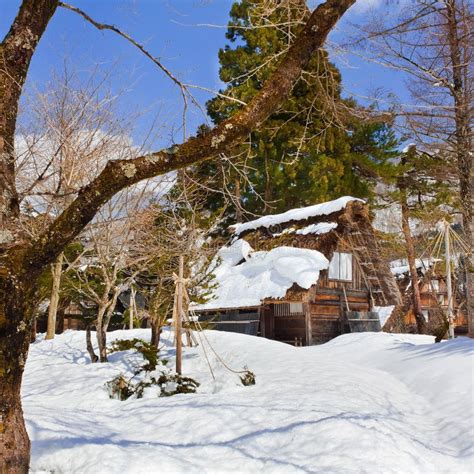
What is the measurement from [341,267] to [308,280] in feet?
12.1

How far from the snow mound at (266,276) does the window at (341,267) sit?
1573 mm

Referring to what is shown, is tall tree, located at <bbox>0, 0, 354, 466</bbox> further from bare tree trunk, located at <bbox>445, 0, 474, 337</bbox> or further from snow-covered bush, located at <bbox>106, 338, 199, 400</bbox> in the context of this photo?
bare tree trunk, located at <bbox>445, 0, 474, 337</bbox>

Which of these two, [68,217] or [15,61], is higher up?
[15,61]

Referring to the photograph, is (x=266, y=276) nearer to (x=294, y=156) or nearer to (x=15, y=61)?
(x=294, y=156)

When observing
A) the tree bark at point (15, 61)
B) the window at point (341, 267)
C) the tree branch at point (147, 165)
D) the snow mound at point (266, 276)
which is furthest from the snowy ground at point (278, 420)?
the window at point (341, 267)

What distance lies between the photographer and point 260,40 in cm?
2828

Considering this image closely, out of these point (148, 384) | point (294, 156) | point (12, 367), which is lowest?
point (148, 384)

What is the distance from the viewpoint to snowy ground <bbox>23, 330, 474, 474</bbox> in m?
4.65

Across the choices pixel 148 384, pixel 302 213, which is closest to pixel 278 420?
pixel 148 384

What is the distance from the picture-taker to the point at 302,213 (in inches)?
872

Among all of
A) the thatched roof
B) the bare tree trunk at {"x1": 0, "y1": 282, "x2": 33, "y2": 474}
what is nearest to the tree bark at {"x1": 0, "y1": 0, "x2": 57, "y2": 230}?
the bare tree trunk at {"x1": 0, "y1": 282, "x2": 33, "y2": 474}

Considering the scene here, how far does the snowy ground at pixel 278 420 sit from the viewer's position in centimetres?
465

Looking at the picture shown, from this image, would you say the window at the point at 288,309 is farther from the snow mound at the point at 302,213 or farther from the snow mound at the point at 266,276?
the snow mound at the point at 302,213

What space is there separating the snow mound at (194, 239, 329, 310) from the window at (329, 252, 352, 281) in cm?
157
